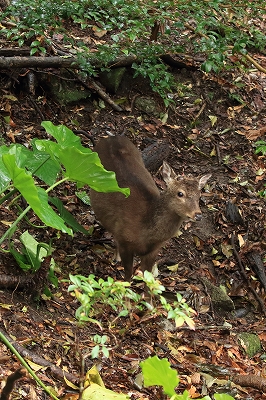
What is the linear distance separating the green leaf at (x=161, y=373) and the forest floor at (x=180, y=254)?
2.69ft

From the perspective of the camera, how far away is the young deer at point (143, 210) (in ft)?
22.6

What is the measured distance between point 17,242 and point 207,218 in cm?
315

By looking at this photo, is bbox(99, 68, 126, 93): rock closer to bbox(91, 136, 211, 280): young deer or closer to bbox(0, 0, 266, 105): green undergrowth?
bbox(0, 0, 266, 105): green undergrowth

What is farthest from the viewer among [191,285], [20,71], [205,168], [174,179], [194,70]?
[194,70]

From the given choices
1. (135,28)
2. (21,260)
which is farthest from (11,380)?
(135,28)

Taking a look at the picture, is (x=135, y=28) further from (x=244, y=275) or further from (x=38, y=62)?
(x=244, y=275)

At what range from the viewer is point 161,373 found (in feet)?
9.68

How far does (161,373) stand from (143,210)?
4.18 m

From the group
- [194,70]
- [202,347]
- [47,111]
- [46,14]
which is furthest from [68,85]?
[202,347]

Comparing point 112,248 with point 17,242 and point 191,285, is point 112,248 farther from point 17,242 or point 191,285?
point 17,242

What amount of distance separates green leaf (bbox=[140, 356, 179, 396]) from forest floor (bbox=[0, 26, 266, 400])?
2.69 feet

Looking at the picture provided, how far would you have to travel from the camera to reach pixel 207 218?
8.61 meters

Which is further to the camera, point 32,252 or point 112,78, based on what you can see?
point 112,78

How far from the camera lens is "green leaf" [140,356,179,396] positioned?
115 inches
